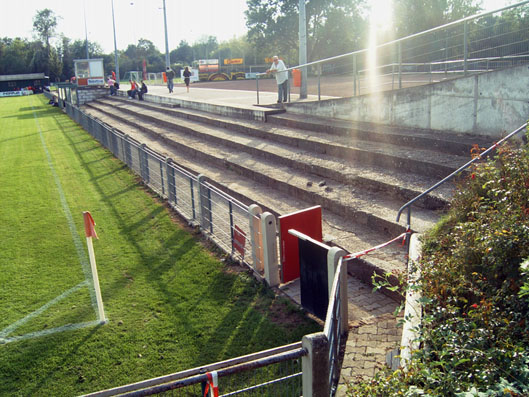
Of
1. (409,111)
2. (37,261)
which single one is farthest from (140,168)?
(409,111)

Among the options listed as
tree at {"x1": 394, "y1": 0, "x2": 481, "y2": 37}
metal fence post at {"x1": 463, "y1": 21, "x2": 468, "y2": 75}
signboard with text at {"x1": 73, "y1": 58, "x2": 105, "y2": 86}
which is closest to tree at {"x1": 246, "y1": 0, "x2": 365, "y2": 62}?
tree at {"x1": 394, "y1": 0, "x2": 481, "y2": 37}

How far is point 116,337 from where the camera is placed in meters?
6.19

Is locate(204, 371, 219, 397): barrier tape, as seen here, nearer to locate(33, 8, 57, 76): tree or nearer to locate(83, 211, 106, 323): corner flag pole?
locate(83, 211, 106, 323): corner flag pole

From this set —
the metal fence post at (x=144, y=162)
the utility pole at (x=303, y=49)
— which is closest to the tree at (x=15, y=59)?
the utility pole at (x=303, y=49)

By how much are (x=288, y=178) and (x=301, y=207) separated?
152 centimetres

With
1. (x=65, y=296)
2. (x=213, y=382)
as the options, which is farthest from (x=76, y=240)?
(x=213, y=382)

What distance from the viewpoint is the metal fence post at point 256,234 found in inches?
290

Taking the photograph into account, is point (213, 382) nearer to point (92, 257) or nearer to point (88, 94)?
point (92, 257)

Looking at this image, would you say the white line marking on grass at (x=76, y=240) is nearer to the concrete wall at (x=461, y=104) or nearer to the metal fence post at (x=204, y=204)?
the metal fence post at (x=204, y=204)

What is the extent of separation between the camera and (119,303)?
23.3ft

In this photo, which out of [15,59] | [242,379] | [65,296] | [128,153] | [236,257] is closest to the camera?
[242,379]

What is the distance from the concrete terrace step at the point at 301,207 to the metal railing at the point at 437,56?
4160 millimetres

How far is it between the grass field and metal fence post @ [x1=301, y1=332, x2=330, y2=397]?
→ 2.01m

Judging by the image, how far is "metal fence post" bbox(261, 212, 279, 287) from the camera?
698cm
